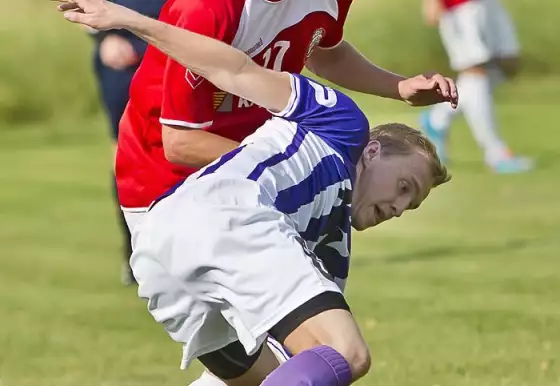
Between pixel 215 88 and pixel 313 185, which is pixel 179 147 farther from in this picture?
pixel 313 185

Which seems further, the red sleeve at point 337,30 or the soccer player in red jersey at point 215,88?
the red sleeve at point 337,30

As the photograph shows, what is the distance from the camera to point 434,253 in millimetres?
7961

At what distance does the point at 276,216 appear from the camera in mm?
2930

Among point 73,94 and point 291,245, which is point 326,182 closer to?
point 291,245

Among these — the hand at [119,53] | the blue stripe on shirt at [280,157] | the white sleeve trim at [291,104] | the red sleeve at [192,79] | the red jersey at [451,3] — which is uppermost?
the white sleeve trim at [291,104]

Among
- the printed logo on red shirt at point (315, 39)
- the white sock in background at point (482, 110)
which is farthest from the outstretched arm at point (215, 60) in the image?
the white sock in background at point (482, 110)

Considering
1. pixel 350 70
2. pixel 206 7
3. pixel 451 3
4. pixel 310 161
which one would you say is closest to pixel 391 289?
pixel 350 70

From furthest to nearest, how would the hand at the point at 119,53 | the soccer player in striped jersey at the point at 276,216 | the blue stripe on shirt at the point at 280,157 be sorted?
the hand at the point at 119,53, the blue stripe on shirt at the point at 280,157, the soccer player in striped jersey at the point at 276,216

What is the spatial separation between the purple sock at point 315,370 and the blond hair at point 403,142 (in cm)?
70

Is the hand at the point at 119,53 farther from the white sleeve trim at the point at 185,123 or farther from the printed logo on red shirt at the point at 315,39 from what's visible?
the white sleeve trim at the point at 185,123

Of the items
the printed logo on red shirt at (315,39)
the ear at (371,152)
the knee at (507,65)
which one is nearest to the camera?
the ear at (371,152)

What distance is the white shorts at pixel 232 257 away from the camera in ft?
9.41

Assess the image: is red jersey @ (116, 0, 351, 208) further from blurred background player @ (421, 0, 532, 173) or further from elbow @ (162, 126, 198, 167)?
blurred background player @ (421, 0, 532, 173)

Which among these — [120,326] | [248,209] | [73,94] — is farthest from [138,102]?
[73,94]
